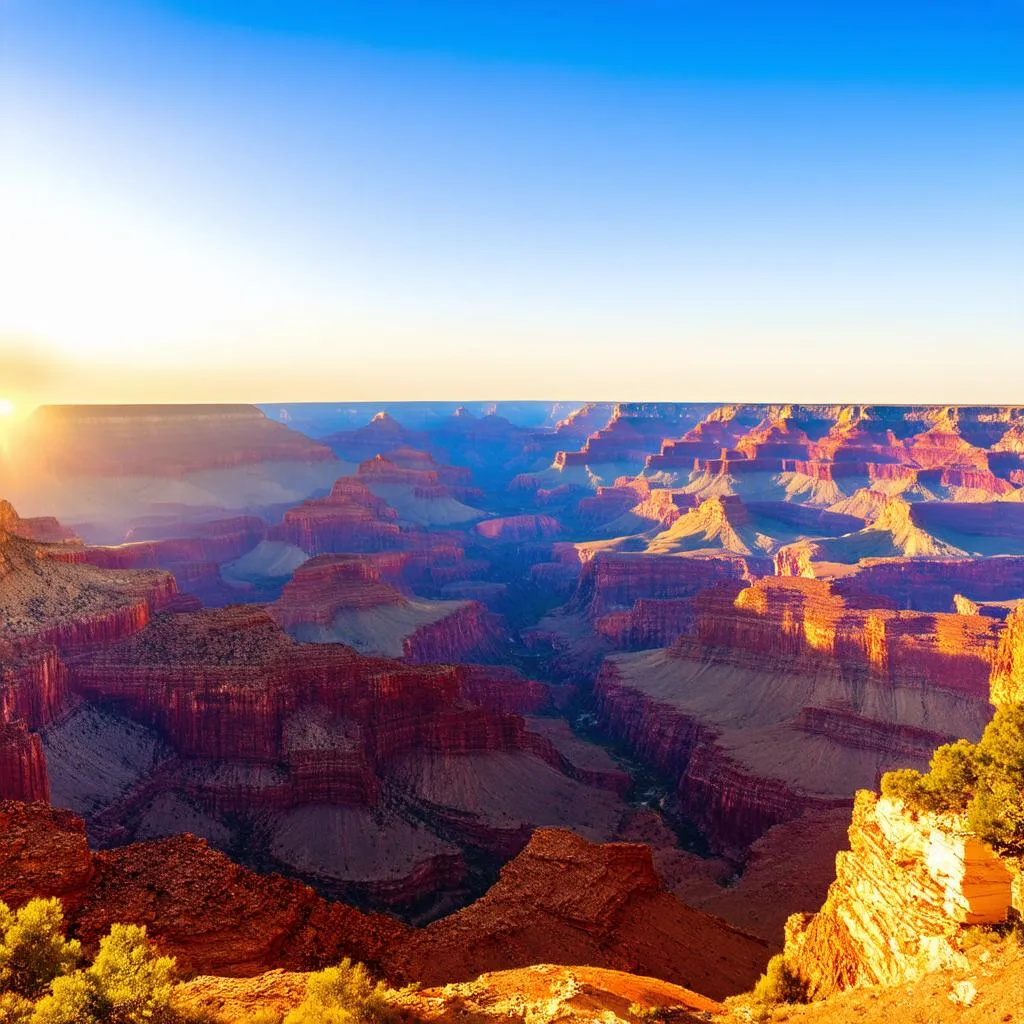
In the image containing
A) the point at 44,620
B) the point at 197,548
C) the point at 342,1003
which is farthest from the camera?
the point at 197,548

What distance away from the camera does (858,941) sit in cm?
2077

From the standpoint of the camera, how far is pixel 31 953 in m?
16.6

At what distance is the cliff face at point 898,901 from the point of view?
1738 centimetres

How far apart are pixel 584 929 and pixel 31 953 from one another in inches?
744

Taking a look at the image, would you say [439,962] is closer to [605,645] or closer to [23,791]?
[23,791]

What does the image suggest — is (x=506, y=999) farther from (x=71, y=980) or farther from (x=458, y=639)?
(x=458, y=639)

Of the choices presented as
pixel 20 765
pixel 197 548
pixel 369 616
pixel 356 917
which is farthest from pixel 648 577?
pixel 356 917

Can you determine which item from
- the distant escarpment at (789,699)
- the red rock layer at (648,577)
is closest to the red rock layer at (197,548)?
the distant escarpment at (789,699)

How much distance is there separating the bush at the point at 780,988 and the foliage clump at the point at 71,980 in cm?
1495

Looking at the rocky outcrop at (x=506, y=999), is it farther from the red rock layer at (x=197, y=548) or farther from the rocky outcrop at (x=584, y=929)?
the red rock layer at (x=197, y=548)

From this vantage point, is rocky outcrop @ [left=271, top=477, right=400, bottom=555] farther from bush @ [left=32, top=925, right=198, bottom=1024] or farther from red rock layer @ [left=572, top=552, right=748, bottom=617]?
bush @ [left=32, top=925, right=198, bottom=1024]

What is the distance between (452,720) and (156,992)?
145 feet

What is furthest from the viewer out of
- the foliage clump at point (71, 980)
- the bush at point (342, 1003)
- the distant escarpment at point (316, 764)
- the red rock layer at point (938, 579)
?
the red rock layer at point (938, 579)

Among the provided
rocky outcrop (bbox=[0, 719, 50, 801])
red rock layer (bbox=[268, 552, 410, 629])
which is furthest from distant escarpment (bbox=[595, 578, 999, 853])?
rocky outcrop (bbox=[0, 719, 50, 801])
